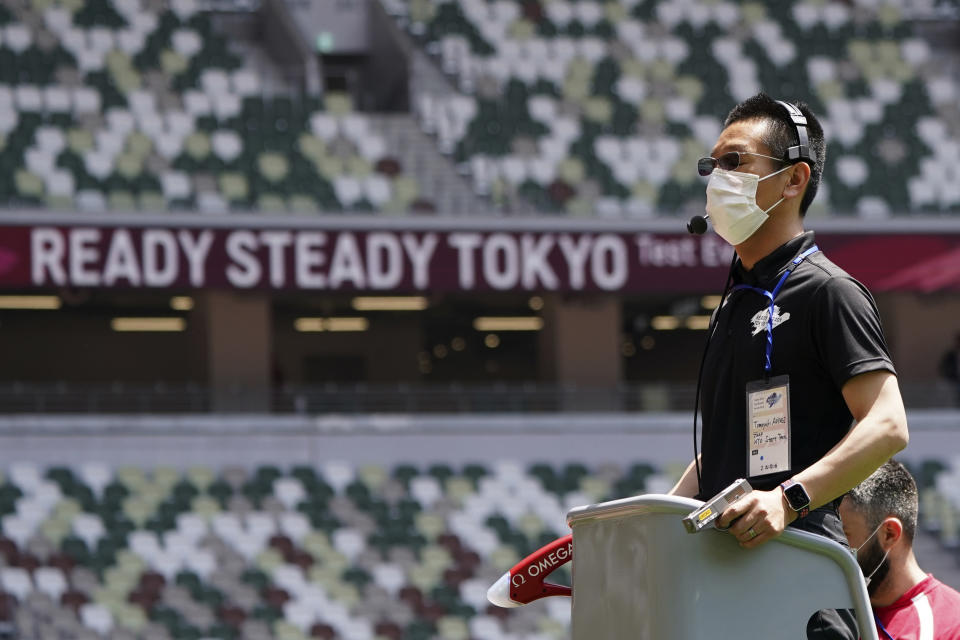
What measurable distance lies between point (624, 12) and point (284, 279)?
21.0ft

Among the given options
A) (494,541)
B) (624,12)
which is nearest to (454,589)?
(494,541)

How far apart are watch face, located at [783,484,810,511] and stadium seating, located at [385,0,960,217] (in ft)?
46.3

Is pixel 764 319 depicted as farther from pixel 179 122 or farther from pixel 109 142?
pixel 179 122

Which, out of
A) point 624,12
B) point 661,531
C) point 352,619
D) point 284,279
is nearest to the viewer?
point 661,531

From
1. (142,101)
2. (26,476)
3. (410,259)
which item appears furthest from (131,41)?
(26,476)

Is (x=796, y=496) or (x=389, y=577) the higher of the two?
(x=796, y=496)

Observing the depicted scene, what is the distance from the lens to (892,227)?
54.6 ft

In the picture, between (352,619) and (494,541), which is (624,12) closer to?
(494,541)

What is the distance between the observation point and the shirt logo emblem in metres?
2.59

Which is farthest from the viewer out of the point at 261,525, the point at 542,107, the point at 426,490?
the point at 542,107

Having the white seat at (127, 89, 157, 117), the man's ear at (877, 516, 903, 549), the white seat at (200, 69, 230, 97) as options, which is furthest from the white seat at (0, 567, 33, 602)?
the man's ear at (877, 516, 903, 549)

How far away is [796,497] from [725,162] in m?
0.65

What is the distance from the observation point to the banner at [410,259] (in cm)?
1473

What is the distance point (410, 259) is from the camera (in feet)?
51.2
